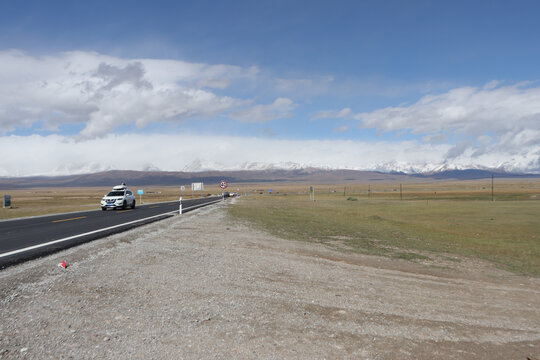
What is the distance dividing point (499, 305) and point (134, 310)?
799 cm

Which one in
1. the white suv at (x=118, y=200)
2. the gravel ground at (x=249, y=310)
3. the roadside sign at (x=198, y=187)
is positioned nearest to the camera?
the gravel ground at (x=249, y=310)

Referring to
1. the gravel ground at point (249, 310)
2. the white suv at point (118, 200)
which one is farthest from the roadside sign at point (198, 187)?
the gravel ground at point (249, 310)

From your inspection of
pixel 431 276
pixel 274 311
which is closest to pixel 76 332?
pixel 274 311

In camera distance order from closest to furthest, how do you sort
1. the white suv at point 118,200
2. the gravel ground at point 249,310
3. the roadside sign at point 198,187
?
the gravel ground at point 249,310 < the white suv at point 118,200 < the roadside sign at point 198,187

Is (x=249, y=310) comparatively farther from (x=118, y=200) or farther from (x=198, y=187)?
(x=198, y=187)

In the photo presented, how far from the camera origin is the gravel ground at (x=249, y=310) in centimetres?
530

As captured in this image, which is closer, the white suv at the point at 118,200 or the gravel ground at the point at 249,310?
the gravel ground at the point at 249,310

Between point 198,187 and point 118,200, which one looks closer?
point 118,200

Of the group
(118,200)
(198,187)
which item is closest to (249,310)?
(118,200)

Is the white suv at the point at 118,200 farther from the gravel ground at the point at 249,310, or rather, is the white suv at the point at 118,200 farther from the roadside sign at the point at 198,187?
the roadside sign at the point at 198,187

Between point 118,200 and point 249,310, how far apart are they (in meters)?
32.3

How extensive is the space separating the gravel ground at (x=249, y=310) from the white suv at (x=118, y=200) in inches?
997

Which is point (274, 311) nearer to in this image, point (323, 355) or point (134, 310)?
point (323, 355)

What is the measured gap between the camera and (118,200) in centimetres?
3550
